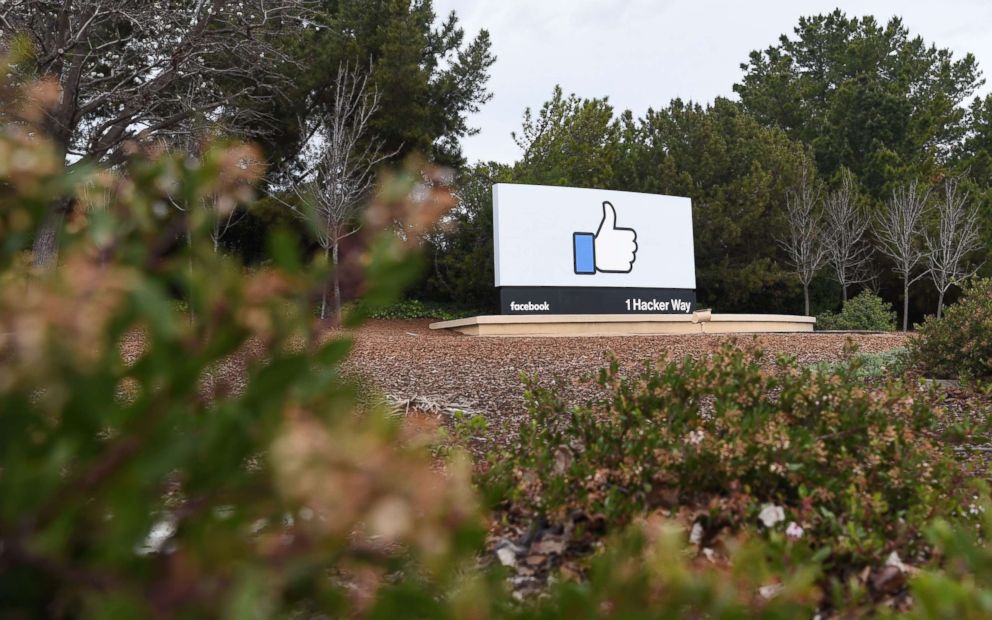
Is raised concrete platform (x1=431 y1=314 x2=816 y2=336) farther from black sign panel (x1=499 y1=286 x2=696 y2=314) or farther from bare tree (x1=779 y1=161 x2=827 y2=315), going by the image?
bare tree (x1=779 y1=161 x2=827 y2=315)

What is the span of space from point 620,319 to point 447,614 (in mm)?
13376

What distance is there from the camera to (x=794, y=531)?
75.9 inches

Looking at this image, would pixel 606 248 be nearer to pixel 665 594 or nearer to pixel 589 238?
pixel 589 238

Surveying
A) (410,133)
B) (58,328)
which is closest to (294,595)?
(58,328)

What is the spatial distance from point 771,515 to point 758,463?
0.53 feet

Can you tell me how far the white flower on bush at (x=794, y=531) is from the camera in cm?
190

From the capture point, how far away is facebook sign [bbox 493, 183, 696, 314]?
43.3 ft

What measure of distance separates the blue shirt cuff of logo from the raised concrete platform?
99 cm

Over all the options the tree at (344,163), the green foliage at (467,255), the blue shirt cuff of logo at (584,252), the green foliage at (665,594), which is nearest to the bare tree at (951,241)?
the blue shirt cuff of logo at (584,252)

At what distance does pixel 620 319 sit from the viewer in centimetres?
1373

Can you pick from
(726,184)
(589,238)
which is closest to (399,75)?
(589,238)

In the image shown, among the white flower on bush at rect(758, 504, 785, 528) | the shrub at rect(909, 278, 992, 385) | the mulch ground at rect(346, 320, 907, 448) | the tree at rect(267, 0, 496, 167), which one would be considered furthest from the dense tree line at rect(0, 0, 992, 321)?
the white flower on bush at rect(758, 504, 785, 528)

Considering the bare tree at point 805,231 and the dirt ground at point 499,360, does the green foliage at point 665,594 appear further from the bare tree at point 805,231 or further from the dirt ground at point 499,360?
the bare tree at point 805,231

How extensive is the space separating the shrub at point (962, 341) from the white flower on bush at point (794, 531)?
14.4ft
